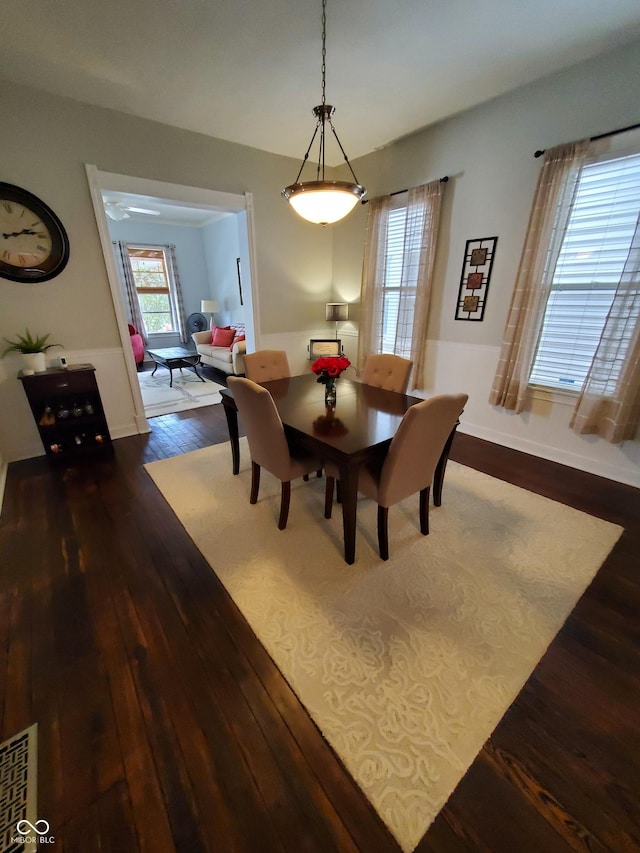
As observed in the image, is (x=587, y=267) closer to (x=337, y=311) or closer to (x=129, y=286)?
(x=337, y=311)

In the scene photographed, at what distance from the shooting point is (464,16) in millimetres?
1856

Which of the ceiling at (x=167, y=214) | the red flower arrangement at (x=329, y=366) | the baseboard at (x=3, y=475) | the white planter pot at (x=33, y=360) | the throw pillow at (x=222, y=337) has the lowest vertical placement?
the baseboard at (x=3, y=475)

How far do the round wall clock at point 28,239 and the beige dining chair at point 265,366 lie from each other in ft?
6.11

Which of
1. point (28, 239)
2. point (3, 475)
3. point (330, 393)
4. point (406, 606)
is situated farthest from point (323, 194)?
point (3, 475)

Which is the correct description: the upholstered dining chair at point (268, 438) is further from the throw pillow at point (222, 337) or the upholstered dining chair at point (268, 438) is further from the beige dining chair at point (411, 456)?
the throw pillow at point (222, 337)

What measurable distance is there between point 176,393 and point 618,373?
502 centimetres

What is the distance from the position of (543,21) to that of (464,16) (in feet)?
1.58

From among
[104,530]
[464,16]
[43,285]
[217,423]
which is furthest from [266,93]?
[104,530]

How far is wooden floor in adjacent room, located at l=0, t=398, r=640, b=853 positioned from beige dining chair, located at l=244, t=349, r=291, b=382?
150cm

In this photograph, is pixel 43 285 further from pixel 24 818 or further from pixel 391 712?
pixel 391 712

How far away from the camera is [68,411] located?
2957 millimetres

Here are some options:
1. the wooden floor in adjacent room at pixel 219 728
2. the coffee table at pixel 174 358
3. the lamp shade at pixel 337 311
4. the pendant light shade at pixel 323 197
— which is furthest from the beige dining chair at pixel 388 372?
the coffee table at pixel 174 358

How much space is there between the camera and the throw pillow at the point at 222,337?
5.88 m

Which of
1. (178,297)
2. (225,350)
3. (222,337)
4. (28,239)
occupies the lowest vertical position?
(225,350)
